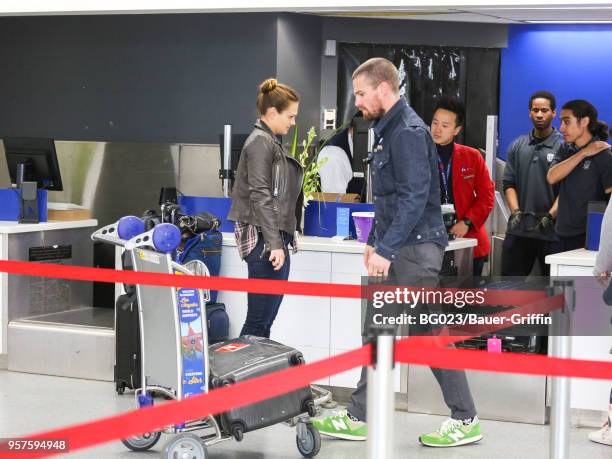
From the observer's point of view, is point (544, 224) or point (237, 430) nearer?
point (237, 430)

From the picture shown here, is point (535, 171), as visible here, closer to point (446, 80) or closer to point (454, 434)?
point (454, 434)

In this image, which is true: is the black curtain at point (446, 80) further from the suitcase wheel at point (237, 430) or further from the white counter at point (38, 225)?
the suitcase wheel at point (237, 430)

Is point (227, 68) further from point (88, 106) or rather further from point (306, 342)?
point (306, 342)

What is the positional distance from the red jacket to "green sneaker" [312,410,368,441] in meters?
1.79

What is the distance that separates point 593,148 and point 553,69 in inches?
124

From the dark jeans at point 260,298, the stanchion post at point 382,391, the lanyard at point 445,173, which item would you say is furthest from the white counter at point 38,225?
the stanchion post at point 382,391

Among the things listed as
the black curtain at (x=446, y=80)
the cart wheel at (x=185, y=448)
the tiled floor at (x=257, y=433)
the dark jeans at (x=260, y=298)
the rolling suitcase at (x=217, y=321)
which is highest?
the black curtain at (x=446, y=80)

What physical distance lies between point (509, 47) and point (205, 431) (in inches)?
205

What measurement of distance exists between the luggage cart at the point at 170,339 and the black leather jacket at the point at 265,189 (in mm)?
634

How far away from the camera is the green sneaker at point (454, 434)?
4816 mm

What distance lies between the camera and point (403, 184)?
4344 mm

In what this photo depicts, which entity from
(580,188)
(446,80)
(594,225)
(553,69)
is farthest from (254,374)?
(553,69)

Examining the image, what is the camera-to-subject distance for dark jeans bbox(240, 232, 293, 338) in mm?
5121

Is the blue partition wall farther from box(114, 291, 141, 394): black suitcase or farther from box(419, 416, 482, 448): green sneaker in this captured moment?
box(419, 416, 482, 448): green sneaker
